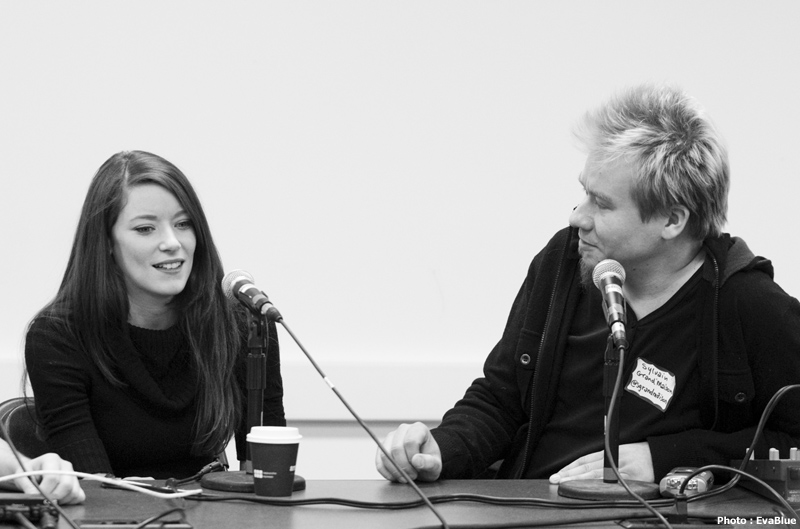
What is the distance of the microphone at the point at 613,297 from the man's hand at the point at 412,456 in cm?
43

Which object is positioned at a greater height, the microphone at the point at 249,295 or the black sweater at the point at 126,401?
the microphone at the point at 249,295

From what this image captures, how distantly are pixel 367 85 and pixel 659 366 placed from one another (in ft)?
4.61

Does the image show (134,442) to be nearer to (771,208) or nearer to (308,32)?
(308,32)

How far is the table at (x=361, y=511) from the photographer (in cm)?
134

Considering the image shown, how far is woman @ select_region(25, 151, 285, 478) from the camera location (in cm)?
199

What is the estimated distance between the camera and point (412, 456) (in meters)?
1.74

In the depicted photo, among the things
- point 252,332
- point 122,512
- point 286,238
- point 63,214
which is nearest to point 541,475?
point 252,332

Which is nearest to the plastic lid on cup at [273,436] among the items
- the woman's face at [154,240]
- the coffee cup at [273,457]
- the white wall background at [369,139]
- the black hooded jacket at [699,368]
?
the coffee cup at [273,457]

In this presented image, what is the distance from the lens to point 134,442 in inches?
78.4

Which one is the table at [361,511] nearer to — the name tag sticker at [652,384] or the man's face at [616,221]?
the name tag sticker at [652,384]

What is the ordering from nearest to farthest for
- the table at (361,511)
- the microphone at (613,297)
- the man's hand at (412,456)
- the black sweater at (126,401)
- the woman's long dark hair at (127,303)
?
the table at (361,511) → the microphone at (613,297) → the man's hand at (412,456) → the black sweater at (126,401) → the woman's long dark hair at (127,303)

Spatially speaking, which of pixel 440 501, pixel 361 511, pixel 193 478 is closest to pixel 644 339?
pixel 440 501

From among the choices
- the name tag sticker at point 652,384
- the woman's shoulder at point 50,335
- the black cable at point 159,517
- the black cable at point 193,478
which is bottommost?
the black cable at point 193,478

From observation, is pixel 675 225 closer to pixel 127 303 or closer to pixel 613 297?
pixel 613 297
